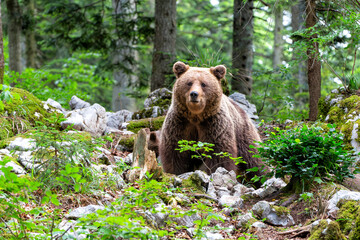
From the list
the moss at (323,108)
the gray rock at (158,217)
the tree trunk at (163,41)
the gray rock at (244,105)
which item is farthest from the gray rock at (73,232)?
the tree trunk at (163,41)

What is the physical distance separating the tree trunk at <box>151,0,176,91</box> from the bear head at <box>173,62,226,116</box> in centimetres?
465

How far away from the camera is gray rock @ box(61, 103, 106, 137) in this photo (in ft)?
20.2

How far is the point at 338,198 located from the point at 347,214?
0.36 m

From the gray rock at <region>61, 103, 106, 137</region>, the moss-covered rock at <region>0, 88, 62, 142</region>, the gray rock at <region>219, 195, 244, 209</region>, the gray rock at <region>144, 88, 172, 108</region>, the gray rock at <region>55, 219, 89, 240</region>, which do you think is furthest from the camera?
the gray rock at <region>144, 88, 172, 108</region>

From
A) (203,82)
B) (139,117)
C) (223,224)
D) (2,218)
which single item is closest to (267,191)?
(223,224)

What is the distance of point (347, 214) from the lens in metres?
3.29

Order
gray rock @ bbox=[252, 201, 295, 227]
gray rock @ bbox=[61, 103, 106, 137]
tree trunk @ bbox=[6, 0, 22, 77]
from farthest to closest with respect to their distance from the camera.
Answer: tree trunk @ bbox=[6, 0, 22, 77]
gray rock @ bbox=[61, 103, 106, 137]
gray rock @ bbox=[252, 201, 295, 227]

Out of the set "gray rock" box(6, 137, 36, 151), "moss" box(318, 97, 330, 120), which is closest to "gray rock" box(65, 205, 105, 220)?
"gray rock" box(6, 137, 36, 151)

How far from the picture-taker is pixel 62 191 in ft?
12.4

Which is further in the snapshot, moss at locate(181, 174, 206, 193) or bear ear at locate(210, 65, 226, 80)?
bear ear at locate(210, 65, 226, 80)

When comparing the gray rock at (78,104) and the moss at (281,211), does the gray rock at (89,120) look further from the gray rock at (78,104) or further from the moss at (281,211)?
the moss at (281,211)

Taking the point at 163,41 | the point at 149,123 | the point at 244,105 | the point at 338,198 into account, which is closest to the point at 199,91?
the point at 149,123

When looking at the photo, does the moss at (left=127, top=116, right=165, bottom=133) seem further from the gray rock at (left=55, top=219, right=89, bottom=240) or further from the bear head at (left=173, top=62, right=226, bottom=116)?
the gray rock at (left=55, top=219, right=89, bottom=240)

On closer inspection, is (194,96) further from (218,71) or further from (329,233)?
(329,233)
